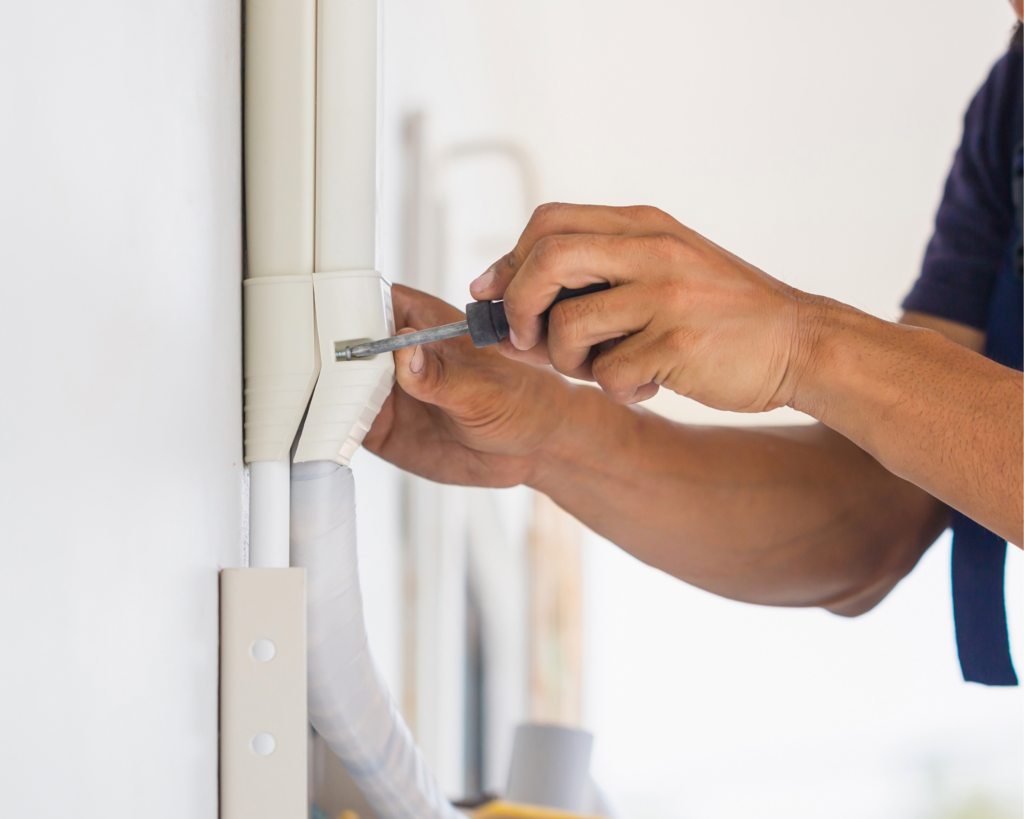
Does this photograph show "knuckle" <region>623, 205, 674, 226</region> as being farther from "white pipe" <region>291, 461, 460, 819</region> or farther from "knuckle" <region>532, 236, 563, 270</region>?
"white pipe" <region>291, 461, 460, 819</region>

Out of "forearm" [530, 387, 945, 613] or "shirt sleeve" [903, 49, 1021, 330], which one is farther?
"shirt sleeve" [903, 49, 1021, 330]

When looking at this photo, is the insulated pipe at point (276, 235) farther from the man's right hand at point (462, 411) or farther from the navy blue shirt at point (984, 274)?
the navy blue shirt at point (984, 274)

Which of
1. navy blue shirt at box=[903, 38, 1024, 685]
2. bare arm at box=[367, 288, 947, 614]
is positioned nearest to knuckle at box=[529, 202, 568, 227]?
bare arm at box=[367, 288, 947, 614]

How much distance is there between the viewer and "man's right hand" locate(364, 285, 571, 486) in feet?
1.38

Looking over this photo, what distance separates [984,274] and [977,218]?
0.18 ft

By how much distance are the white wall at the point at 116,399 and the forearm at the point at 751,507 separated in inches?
11.5

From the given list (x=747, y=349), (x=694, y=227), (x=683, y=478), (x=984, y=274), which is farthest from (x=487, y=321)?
(x=694, y=227)

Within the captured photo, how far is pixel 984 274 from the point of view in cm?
69

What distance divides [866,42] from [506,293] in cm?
112

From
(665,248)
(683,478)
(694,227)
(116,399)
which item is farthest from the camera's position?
(694,227)

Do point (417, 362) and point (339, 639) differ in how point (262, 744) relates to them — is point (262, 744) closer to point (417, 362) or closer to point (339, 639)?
point (339, 639)

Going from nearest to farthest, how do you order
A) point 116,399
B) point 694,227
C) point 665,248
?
1. point 116,399
2. point 665,248
3. point 694,227

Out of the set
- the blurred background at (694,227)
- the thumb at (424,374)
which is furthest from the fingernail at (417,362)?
the blurred background at (694,227)

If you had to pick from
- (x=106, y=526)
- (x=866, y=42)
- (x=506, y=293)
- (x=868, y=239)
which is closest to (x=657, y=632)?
(x=868, y=239)
